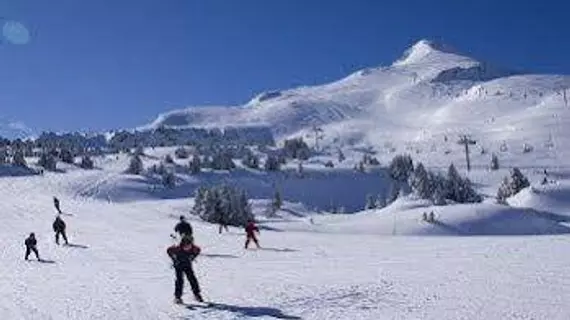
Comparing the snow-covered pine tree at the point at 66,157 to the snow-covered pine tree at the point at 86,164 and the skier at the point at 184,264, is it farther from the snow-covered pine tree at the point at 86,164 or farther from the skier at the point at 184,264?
the skier at the point at 184,264

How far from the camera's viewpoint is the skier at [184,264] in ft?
67.3

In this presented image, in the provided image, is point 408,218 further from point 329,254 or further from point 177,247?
point 177,247

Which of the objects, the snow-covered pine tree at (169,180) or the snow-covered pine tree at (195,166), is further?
the snow-covered pine tree at (195,166)

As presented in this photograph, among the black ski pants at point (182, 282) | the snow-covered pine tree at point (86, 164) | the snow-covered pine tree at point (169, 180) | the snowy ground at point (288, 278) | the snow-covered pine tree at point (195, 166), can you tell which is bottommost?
the snowy ground at point (288, 278)

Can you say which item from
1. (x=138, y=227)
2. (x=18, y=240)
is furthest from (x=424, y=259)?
(x=138, y=227)

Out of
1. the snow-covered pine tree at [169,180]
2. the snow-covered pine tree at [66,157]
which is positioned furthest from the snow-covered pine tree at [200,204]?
the snow-covered pine tree at [66,157]

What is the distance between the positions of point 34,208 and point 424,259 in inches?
1987

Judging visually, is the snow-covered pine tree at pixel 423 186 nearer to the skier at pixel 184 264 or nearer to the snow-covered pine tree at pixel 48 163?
the snow-covered pine tree at pixel 48 163

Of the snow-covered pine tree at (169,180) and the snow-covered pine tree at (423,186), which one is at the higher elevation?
the snow-covered pine tree at (169,180)

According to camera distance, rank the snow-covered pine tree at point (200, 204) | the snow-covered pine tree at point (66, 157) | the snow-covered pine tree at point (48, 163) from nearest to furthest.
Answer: the snow-covered pine tree at point (200, 204) → the snow-covered pine tree at point (48, 163) → the snow-covered pine tree at point (66, 157)

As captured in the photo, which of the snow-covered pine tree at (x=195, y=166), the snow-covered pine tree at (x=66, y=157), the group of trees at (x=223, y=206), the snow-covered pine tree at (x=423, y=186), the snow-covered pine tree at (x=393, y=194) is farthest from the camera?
the snow-covered pine tree at (x=66, y=157)

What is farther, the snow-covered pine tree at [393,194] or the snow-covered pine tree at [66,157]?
the snow-covered pine tree at [66,157]

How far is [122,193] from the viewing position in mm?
138375

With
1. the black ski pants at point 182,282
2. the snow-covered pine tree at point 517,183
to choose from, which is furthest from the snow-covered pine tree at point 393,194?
the black ski pants at point 182,282
